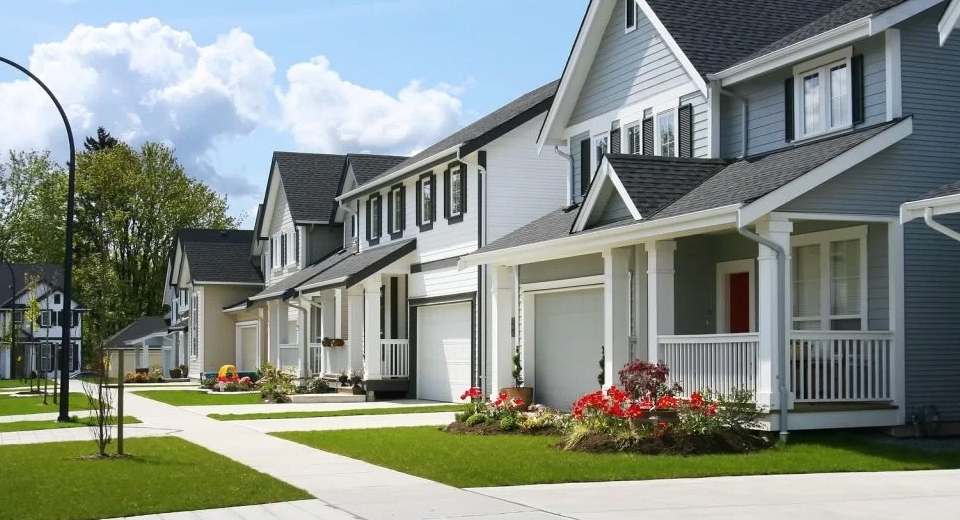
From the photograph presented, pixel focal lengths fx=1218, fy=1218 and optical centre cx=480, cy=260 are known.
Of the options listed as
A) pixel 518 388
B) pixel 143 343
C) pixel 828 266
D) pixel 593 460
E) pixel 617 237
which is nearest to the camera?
pixel 593 460

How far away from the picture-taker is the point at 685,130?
21.4 m

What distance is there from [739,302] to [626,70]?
5242 millimetres

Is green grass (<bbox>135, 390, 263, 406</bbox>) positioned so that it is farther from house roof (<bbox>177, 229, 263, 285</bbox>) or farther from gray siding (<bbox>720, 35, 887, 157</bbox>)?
gray siding (<bbox>720, 35, 887, 157</bbox>)

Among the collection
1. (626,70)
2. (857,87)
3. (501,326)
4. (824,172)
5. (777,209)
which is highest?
(626,70)

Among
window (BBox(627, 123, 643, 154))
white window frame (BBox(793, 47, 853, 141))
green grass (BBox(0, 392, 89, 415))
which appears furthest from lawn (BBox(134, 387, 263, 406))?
white window frame (BBox(793, 47, 853, 141))

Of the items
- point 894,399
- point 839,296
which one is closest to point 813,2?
point 839,296

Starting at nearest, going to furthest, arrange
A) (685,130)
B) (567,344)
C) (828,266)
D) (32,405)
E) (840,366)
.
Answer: (840,366), (828,266), (685,130), (567,344), (32,405)

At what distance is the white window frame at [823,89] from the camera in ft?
59.2

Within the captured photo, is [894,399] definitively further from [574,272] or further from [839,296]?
[574,272]

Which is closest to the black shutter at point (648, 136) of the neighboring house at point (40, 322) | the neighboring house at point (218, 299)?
the neighboring house at point (218, 299)

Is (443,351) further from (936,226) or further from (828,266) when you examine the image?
(936,226)

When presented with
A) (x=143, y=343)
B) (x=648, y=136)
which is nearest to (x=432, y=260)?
(x=648, y=136)

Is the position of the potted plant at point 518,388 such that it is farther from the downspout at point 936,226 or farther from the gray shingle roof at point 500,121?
the downspout at point 936,226

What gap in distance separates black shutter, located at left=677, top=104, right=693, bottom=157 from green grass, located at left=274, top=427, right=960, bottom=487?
20.4ft
